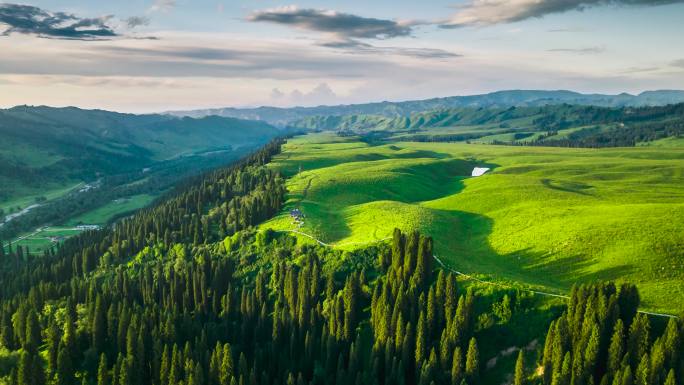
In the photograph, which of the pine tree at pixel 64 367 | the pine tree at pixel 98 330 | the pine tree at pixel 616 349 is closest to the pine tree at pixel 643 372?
the pine tree at pixel 616 349

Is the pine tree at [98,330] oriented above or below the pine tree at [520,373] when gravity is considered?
below

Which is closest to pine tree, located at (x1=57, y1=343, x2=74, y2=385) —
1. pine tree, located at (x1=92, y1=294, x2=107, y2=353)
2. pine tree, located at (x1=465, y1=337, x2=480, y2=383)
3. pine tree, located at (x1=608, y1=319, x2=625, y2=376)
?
pine tree, located at (x1=92, y1=294, x2=107, y2=353)

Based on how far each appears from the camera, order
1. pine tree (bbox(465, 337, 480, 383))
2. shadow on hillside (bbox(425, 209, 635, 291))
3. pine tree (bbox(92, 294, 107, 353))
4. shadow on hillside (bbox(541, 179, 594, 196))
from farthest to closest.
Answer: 1. shadow on hillside (bbox(541, 179, 594, 196))
2. pine tree (bbox(92, 294, 107, 353))
3. shadow on hillside (bbox(425, 209, 635, 291))
4. pine tree (bbox(465, 337, 480, 383))

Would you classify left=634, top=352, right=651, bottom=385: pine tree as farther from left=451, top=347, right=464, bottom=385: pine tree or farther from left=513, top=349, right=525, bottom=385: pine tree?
left=451, top=347, right=464, bottom=385: pine tree

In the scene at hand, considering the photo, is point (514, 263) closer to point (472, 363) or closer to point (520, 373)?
point (472, 363)

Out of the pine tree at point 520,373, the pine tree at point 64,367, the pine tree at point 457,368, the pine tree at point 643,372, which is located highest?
the pine tree at point 643,372

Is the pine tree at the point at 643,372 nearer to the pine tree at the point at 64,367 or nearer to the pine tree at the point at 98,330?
the pine tree at the point at 64,367

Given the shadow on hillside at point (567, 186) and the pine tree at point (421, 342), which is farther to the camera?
the shadow on hillside at point (567, 186)

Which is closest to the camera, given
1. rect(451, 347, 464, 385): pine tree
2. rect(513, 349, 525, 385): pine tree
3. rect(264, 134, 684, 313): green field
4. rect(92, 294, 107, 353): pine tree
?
rect(513, 349, 525, 385): pine tree

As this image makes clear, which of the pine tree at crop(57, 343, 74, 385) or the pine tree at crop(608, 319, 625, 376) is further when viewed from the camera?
the pine tree at crop(57, 343, 74, 385)
